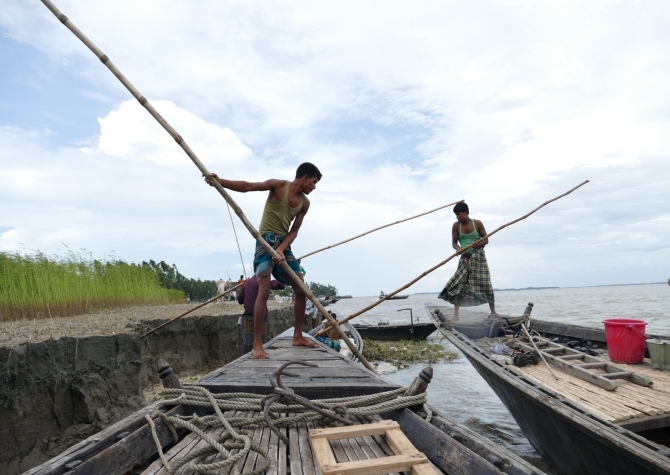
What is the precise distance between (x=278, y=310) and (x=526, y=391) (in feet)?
28.5

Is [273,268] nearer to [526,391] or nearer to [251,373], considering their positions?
[251,373]

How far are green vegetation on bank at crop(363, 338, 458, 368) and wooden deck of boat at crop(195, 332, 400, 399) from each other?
7.61m

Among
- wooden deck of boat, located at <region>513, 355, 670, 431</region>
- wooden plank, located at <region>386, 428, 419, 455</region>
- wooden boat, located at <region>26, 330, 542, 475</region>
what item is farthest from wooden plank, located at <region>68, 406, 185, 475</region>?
wooden deck of boat, located at <region>513, 355, 670, 431</region>

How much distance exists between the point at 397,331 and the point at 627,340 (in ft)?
31.8

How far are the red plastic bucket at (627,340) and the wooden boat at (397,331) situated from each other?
9.17 metres

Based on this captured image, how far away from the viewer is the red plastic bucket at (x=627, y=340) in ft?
13.2

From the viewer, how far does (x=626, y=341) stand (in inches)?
161

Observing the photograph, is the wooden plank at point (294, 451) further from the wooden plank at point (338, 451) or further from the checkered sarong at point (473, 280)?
the checkered sarong at point (473, 280)

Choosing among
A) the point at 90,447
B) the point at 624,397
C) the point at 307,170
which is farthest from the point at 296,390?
the point at 624,397

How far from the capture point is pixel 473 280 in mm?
6906

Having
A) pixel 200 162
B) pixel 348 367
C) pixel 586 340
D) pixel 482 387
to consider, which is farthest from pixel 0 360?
pixel 482 387

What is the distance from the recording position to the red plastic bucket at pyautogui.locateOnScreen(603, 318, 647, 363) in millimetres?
4020

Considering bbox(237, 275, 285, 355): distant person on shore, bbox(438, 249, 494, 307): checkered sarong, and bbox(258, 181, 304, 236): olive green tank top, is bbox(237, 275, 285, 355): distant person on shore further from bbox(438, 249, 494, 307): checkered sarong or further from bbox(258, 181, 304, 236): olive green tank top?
bbox(438, 249, 494, 307): checkered sarong

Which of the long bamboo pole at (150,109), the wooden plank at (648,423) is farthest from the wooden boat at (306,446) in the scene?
the wooden plank at (648,423)
